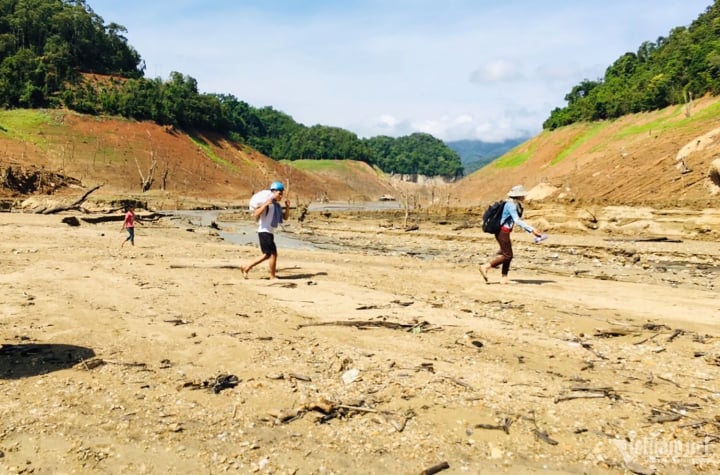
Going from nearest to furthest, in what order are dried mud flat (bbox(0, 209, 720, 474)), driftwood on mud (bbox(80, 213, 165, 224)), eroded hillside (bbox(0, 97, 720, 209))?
dried mud flat (bbox(0, 209, 720, 474))
driftwood on mud (bbox(80, 213, 165, 224))
eroded hillside (bbox(0, 97, 720, 209))

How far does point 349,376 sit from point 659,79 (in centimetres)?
7727

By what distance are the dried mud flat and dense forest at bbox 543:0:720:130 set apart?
203 ft

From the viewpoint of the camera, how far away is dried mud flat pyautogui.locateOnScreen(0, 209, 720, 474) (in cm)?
405

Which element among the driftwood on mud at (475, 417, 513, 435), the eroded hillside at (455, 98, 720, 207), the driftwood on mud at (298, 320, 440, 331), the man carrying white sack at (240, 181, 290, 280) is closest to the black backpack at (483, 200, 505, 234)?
the driftwood on mud at (298, 320, 440, 331)

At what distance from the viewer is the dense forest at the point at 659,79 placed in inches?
2436

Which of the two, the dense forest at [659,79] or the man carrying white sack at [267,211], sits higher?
the dense forest at [659,79]

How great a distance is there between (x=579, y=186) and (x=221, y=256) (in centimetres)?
4347

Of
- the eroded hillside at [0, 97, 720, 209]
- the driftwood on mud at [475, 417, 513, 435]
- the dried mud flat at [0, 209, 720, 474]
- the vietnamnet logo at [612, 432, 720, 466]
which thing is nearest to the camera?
the vietnamnet logo at [612, 432, 720, 466]

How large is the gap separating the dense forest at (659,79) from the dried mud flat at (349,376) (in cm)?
6178

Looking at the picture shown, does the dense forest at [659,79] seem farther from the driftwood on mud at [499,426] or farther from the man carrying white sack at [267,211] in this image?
the driftwood on mud at [499,426]

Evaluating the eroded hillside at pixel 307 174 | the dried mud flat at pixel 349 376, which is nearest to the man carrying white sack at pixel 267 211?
the dried mud flat at pixel 349 376

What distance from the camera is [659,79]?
68312 millimetres

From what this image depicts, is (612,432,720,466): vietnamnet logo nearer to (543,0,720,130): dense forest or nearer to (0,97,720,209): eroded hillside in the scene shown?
(0,97,720,209): eroded hillside

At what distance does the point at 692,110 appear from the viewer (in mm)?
58250
